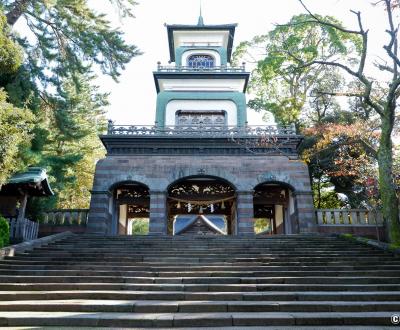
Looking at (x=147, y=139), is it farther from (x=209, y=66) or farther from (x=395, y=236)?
(x=395, y=236)

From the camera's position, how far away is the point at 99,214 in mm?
16109

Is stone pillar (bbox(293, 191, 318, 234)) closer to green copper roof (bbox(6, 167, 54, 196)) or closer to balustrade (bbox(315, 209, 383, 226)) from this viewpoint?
balustrade (bbox(315, 209, 383, 226))

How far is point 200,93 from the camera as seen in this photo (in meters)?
20.8

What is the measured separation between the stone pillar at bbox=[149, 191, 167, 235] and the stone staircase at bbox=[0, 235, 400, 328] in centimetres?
420

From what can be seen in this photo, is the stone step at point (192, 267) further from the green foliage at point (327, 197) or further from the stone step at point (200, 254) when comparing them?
the green foliage at point (327, 197)

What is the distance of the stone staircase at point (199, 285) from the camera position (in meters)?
5.61

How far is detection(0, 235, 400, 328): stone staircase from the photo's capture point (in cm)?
561

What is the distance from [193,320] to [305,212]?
12.0 meters

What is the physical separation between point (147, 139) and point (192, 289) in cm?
1155

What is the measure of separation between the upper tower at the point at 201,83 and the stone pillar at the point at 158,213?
4796 mm

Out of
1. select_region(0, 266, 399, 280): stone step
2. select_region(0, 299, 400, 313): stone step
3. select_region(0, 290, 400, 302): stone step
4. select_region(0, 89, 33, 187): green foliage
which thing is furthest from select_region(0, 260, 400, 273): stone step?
select_region(0, 89, 33, 187): green foliage

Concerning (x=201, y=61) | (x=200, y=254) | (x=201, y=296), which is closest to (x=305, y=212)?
(x=200, y=254)

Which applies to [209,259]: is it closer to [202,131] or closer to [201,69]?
[202,131]

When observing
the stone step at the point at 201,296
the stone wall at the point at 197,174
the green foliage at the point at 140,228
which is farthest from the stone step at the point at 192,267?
the green foliage at the point at 140,228
